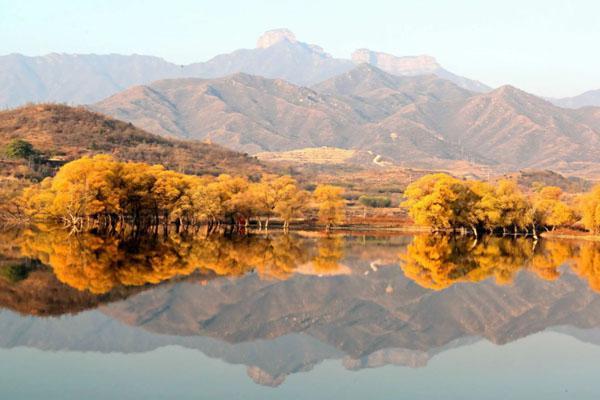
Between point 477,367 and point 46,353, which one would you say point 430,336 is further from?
point 46,353

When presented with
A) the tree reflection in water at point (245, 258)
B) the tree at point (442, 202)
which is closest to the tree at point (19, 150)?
the tree reflection in water at point (245, 258)

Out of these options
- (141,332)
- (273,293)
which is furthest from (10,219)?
(141,332)

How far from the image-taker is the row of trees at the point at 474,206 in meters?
124

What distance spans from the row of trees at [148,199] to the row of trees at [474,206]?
19634 mm

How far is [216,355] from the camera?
1352 inches

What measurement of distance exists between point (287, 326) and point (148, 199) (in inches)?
3204

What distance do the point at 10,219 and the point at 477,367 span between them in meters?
120

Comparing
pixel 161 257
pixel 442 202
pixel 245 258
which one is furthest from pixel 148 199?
pixel 442 202

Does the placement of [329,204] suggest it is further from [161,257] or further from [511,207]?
[161,257]

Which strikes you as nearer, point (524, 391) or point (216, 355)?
point (524, 391)

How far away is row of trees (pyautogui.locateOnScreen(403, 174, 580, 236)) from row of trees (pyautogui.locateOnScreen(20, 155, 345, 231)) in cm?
1963

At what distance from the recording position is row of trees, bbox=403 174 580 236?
12381 centimetres

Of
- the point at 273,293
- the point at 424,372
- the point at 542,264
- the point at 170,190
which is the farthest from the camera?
the point at 170,190

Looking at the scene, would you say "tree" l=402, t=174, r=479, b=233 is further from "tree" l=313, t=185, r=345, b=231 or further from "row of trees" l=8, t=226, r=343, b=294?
"row of trees" l=8, t=226, r=343, b=294
